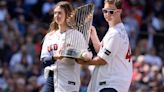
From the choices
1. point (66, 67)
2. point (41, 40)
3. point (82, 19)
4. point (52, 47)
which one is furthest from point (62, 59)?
point (41, 40)

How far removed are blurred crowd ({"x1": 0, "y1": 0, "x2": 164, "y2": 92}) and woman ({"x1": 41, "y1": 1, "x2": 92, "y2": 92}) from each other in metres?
5.07

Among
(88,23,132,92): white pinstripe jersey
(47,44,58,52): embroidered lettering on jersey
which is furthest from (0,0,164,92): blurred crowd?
(88,23,132,92): white pinstripe jersey

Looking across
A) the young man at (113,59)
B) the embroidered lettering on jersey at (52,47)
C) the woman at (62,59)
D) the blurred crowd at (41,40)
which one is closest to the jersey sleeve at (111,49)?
the young man at (113,59)

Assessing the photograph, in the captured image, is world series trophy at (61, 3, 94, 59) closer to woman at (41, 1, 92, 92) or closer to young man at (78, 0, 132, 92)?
woman at (41, 1, 92, 92)

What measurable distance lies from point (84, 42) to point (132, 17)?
10.5 metres

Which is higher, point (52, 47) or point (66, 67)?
point (52, 47)

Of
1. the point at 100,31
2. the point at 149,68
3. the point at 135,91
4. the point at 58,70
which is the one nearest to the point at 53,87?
the point at 58,70

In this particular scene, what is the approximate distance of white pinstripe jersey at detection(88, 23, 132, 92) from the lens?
8.97 metres

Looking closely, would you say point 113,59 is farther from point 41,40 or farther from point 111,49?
point 41,40

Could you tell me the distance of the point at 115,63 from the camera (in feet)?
29.5

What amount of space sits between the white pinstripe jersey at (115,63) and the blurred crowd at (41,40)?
5.29 metres

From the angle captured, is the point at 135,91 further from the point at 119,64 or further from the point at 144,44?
the point at 119,64

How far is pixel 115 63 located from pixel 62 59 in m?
0.68

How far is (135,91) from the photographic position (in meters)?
15.1
